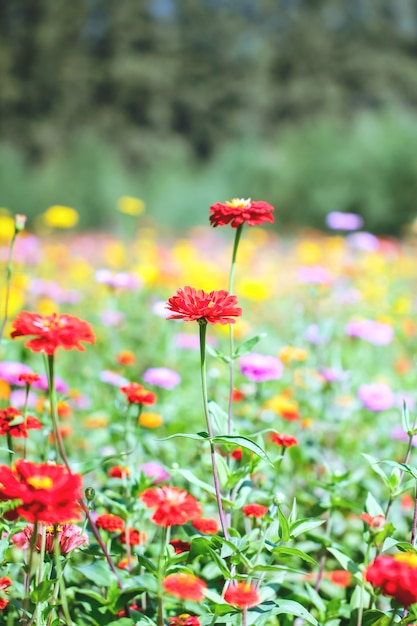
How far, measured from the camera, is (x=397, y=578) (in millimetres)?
615

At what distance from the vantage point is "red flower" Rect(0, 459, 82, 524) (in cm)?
62

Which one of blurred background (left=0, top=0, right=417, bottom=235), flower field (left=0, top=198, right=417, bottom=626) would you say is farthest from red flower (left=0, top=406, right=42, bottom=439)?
blurred background (left=0, top=0, right=417, bottom=235)

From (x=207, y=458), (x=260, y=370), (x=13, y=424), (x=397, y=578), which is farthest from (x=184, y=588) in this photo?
(x=260, y=370)

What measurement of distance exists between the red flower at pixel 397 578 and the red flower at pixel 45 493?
0.97ft

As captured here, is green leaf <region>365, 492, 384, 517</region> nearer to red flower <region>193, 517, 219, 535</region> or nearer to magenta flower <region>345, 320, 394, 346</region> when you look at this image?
red flower <region>193, 517, 219, 535</region>

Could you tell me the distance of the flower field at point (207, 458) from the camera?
2.49ft

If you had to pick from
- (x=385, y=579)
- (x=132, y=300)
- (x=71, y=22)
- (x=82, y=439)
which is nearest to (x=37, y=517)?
(x=385, y=579)

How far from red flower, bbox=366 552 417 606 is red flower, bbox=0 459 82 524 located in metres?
0.30

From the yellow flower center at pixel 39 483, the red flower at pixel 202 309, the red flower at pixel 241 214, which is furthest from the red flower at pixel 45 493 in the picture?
the red flower at pixel 241 214

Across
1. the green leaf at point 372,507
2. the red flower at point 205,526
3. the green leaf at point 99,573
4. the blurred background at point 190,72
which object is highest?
the blurred background at point 190,72

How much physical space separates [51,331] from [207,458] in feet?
1.81

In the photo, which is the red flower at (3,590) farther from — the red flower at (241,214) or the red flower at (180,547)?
the red flower at (241,214)

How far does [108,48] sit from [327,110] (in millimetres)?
7397

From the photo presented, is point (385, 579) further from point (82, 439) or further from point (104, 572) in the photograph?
point (82, 439)
